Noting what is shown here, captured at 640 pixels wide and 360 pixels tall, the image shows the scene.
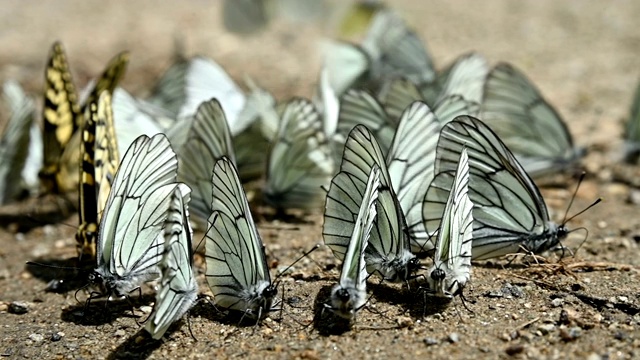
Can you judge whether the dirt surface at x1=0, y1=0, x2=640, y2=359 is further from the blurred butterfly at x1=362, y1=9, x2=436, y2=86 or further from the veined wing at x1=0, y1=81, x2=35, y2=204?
the blurred butterfly at x1=362, y1=9, x2=436, y2=86

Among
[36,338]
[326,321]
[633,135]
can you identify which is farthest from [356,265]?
[633,135]

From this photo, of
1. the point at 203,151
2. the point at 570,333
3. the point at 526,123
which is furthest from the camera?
the point at 526,123

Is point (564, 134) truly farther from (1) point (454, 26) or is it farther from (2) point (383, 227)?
(1) point (454, 26)

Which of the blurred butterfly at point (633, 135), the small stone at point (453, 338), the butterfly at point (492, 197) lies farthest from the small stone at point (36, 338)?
the blurred butterfly at point (633, 135)

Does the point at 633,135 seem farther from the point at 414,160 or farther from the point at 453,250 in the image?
the point at 453,250

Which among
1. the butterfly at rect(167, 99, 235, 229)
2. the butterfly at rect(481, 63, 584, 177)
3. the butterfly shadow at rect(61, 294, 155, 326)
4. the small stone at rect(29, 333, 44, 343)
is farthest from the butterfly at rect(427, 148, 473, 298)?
the butterfly at rect(481, 63, 584, 177)

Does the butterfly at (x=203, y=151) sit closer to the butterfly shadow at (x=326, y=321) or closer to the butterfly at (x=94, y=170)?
the butterfly at (x=94, y=170)

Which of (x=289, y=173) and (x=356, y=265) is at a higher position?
(x=289, y=173)

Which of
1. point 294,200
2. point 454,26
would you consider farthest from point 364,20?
point 294,200
